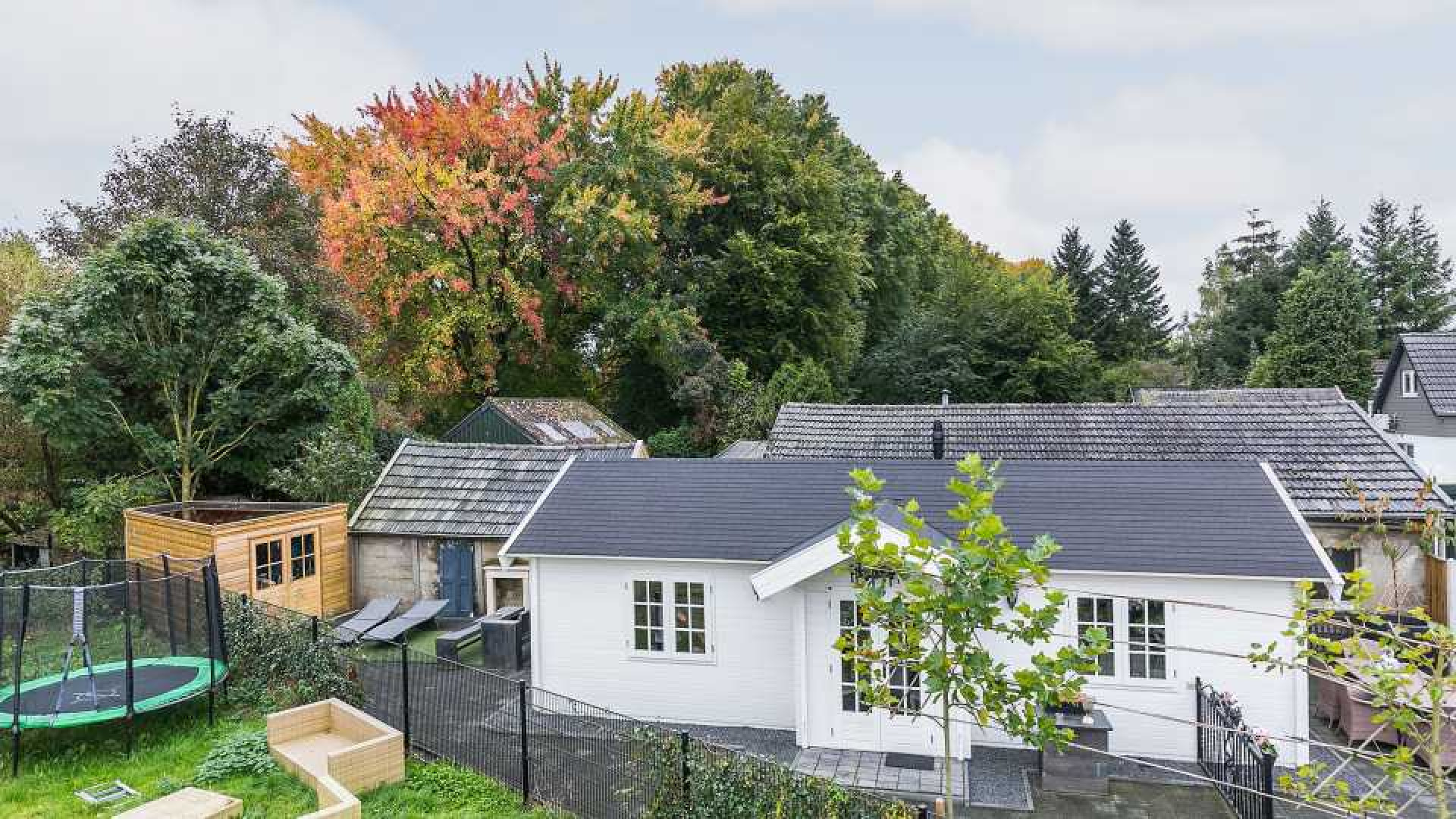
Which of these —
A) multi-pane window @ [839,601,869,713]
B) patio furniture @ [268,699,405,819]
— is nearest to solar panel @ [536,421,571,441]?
patio furniture @ [268,699,405,819]

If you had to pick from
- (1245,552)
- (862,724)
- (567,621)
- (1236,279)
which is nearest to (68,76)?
(567,621)

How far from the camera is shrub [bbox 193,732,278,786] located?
348 inches

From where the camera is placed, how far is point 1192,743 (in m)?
9.78

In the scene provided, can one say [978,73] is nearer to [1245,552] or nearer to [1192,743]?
[1245,552]

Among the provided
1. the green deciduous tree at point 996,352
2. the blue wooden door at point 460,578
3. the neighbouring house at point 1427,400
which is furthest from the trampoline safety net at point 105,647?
the neighbouring house at point 1427,400

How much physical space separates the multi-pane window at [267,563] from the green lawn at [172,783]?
4464 mm

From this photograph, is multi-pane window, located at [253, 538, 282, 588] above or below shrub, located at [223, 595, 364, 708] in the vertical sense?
above

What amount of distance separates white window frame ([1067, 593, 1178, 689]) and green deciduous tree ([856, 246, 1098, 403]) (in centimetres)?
2338

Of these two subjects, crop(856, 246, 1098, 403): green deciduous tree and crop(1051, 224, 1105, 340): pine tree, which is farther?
crop(1051, 224, 1105, 340): pine tree

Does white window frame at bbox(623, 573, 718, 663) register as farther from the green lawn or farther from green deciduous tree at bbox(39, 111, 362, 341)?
green deciduous tree at bbox(39, 111, 362, 341)

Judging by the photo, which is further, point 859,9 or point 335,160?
point 335,160

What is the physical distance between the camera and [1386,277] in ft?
150

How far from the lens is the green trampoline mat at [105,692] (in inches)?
360

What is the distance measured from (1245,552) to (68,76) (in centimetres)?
2414
